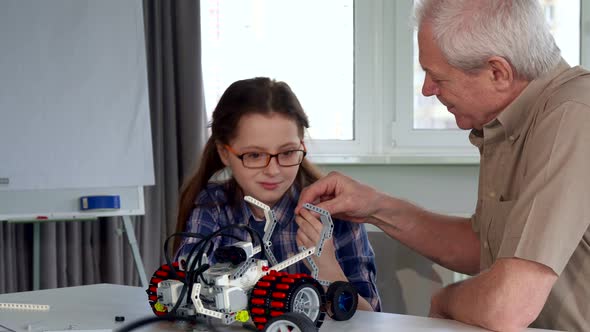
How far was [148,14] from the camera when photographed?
3482 millimetres

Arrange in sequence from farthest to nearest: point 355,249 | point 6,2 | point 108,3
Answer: point 108,3, point 6,2, point 355,249

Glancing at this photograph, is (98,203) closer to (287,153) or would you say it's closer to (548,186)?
(287,153)

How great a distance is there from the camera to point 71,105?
9.85ft

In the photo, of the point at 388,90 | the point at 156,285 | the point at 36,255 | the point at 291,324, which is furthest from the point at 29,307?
the point at 388,90

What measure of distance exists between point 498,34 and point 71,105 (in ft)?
6.58

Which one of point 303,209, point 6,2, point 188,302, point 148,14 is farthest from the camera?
point 148,14

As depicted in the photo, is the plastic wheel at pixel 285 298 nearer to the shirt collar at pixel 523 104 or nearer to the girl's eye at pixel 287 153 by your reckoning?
the shirt collar at pixel 523 104

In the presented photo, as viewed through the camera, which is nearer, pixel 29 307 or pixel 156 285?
pixel 156 285

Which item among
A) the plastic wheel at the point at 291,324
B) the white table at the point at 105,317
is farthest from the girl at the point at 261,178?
the plastic wheel at the point at 291,324

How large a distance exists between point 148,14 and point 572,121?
252 cm

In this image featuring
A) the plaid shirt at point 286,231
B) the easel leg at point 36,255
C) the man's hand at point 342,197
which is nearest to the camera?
the man's hand at point 342,197

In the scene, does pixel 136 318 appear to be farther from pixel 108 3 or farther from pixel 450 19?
pixel 108 3

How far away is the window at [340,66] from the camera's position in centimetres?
362

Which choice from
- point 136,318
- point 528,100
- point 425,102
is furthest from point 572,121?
point 425,102
